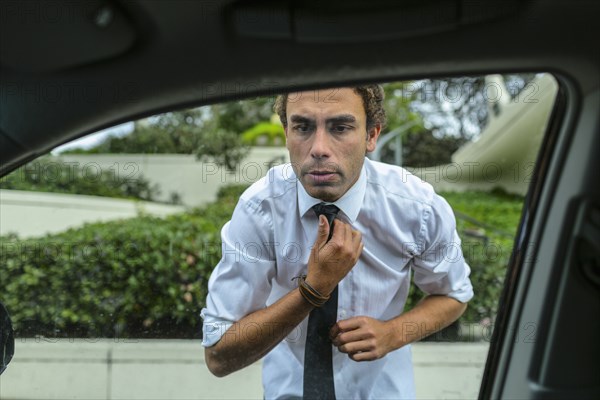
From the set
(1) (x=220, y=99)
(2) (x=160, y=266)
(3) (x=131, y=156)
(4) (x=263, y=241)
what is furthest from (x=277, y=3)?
(2) (x=160, y=266)

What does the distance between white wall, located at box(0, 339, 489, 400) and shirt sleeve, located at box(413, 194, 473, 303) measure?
3.36 ft

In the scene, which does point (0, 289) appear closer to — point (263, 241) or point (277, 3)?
point (263, 241)

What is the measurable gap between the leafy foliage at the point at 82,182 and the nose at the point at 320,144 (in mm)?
1869

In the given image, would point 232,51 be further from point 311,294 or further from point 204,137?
point 204,137

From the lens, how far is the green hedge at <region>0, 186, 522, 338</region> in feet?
11.1

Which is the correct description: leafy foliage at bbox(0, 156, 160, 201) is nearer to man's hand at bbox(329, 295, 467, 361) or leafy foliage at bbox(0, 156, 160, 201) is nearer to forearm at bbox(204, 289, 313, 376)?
forearm at bbox(204, 289, 313, 376)

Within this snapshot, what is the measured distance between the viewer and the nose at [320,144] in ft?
6.62

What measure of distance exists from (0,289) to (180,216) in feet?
3.45

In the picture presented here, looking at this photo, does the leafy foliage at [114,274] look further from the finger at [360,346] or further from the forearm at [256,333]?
the finger at [360,346]

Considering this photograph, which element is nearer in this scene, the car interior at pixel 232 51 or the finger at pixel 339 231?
the car interior at pixel 232 51

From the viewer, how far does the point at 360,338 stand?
2.00 meters

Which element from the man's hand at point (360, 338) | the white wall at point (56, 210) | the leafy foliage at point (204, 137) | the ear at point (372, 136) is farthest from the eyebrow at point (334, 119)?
the white wall at point (56, 210)

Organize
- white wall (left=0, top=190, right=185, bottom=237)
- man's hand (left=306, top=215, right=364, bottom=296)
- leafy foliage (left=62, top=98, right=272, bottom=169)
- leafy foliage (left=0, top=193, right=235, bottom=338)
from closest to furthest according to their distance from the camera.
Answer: man's hand (left=306, top=215, right=364, bottom=296), leafy foliage (left=62, top=98, right=272, bottom=169), leafy foliage (left=0, top=193, right=235, bottom=338), white wall (left=0, top=190, right=185, bottom=237)

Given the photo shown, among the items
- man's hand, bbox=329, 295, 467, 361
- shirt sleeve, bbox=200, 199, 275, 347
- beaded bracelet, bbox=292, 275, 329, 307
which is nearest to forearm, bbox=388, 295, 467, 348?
man's hand, bbox=329, 295, 467, 361
